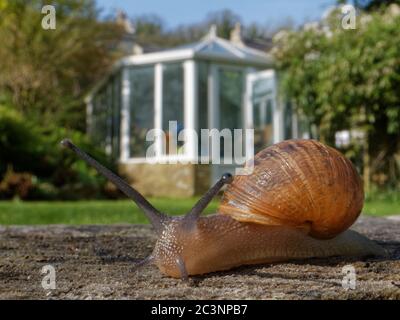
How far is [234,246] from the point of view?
2664mm

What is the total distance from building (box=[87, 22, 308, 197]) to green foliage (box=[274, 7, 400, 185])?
150cm

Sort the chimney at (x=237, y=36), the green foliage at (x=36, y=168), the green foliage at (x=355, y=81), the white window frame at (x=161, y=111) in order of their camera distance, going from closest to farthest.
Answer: the green foliage at (x=355, y=81), the green foliage at (x=36, y=168), the white window frame at (x=161, y=111), the chimney at (x=237, y=36)

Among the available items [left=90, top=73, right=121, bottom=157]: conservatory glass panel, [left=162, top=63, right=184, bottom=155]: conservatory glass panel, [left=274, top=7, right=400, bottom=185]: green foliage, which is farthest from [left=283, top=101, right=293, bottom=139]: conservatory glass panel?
[left=90, top=73, right=121, bottom=157]: conservatory glass panel

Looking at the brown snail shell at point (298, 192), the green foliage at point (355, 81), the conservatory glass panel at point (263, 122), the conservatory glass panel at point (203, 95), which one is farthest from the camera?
the conservatory glass panel at point (263, 122)

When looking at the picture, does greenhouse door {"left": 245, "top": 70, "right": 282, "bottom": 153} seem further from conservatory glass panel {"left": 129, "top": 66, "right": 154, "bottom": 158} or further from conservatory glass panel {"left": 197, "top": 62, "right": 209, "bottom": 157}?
conservatory glass panel {"left": 129, "top": 66, "right": 154, "bottom": 158}

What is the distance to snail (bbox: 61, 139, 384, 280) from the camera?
259cm

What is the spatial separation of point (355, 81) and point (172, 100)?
4857mm

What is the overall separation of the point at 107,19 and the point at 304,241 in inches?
850

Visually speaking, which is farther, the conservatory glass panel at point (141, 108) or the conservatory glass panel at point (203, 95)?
the conservatory glass panel at point (141, 108)

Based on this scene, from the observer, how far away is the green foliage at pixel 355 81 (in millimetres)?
12688

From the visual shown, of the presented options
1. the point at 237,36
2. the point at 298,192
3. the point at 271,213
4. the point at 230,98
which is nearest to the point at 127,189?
Answer: the point at 271,213

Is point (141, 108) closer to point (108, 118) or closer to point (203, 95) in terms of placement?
point (203, 95)

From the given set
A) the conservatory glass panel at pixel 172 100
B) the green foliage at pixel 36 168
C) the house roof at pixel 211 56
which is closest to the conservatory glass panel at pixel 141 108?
the house roof at pixel 211 56

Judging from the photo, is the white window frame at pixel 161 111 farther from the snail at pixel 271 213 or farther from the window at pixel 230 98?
the snail at pixel 271 213
